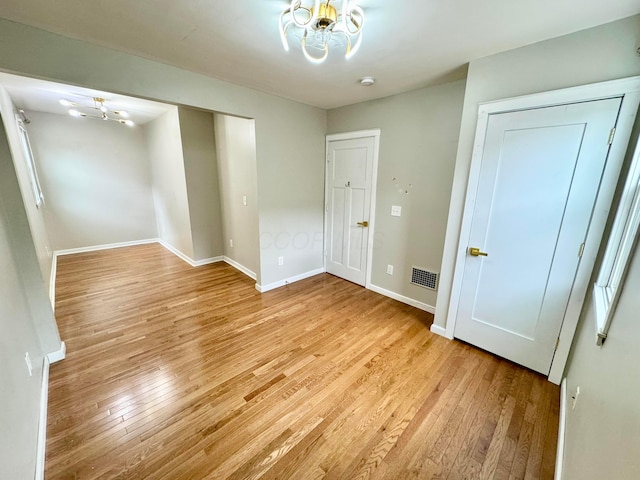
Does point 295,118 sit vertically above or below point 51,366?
above

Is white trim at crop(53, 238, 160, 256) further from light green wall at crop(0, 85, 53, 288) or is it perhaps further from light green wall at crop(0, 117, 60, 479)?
light green wall at crop(0, 117, 60, 479)

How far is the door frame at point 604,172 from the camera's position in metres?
1.46

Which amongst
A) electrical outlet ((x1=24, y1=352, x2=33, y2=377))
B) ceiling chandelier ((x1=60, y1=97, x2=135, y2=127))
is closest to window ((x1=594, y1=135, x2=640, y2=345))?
electrical outlet ((x1=24, y1=352, x2=33, y2=377))

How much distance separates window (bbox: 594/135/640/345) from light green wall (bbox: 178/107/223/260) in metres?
4.60

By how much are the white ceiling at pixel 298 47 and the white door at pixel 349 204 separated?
3.63 ft

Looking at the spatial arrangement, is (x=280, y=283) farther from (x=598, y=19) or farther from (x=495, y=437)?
(x=598, y=19)

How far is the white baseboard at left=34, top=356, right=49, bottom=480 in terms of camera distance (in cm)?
127

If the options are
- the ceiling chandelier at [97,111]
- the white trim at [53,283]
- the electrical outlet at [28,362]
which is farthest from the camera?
the ceiling chandelier at [97,111]

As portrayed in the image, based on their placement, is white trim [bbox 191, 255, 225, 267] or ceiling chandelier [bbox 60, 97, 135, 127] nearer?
ceiling chandelier [bbox 60, 97, 135, 127]

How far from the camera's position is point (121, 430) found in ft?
4.96

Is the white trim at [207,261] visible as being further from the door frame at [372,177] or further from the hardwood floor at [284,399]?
the door frame at [372,177]

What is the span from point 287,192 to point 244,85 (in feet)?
4.19

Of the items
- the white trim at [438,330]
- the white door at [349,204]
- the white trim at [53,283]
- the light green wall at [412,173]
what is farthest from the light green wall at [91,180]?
the white trim at [438,330]

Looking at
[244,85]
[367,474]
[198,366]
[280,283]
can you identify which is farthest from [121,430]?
[244,85]
